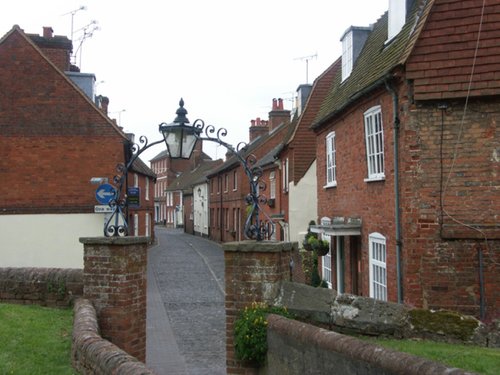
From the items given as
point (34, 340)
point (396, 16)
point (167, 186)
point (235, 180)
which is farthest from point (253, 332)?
point (167, 186)

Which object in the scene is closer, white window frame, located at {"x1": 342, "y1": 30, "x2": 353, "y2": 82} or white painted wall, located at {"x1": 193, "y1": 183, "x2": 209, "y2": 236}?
white window frame, located at {"x1": 342, "y1": 30, "x2": 353, "y2": 82}

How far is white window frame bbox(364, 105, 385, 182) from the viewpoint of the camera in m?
11.3

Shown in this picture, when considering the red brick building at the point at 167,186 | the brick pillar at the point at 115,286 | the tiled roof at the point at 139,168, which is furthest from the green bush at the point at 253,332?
the red brick building at the point at 167,186

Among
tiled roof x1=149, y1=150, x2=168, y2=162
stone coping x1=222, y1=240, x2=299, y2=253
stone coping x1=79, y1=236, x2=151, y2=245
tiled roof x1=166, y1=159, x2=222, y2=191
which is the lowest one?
stone coping x1=222, y1=240, x2=299, y2=253

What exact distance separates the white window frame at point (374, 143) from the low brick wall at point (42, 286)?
6336 millimetres

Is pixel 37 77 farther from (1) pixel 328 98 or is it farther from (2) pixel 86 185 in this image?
(1) pixel 328 98

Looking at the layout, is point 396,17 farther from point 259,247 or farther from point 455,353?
point 455,353

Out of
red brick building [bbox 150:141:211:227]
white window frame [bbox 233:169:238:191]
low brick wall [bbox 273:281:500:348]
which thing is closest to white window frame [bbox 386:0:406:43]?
low brick wall [bbox 273:281:500:348]

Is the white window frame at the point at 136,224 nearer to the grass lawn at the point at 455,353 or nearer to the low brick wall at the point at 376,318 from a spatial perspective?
the low brick wall at the point at 376,318

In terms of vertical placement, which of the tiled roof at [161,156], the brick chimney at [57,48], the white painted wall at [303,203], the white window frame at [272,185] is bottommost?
the white painted wall at [303,203]

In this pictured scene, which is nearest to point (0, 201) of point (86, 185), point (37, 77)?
point (86, 185)

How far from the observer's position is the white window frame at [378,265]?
11.2m

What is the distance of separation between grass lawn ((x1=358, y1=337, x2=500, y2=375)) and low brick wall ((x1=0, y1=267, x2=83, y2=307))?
487 centimetres

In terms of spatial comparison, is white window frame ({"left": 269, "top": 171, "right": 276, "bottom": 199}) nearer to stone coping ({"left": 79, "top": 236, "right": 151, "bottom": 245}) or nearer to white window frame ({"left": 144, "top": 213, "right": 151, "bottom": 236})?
white window frame ({"left": 144, "top": 213, "right": 151, "bottom": 236})
